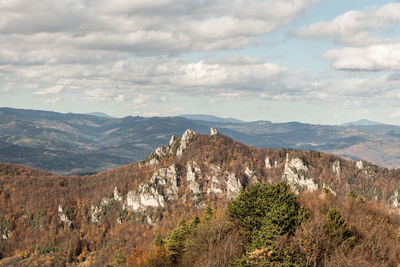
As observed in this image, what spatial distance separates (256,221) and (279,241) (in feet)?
36.3

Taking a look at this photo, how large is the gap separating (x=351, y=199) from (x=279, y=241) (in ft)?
116

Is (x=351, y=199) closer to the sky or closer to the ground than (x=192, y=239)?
closer to the sky

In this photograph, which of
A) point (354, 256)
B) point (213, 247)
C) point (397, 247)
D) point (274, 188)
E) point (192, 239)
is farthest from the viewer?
point (274, 188)

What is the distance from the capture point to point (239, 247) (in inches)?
2069

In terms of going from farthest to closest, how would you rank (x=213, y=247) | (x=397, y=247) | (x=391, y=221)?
1. (x=391, y=221)
2. (x=213, y=247)
3. (x=397, y=247)

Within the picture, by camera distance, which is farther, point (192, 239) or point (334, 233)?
point (192, 239)

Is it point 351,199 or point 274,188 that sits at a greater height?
point 274,188

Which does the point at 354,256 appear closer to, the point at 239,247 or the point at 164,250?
the point at 239,247

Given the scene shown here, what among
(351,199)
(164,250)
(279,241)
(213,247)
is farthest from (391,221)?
(164,250)

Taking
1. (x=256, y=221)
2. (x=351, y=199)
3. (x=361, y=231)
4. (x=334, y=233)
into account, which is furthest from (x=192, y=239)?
(x=351, y=199)

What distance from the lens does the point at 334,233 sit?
47.3 metres

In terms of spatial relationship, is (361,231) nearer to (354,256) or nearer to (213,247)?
(354,256)

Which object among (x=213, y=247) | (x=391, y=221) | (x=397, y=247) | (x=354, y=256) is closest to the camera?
(x=354, y=256)

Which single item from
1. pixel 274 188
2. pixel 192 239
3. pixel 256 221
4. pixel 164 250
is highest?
pixel 274 188
